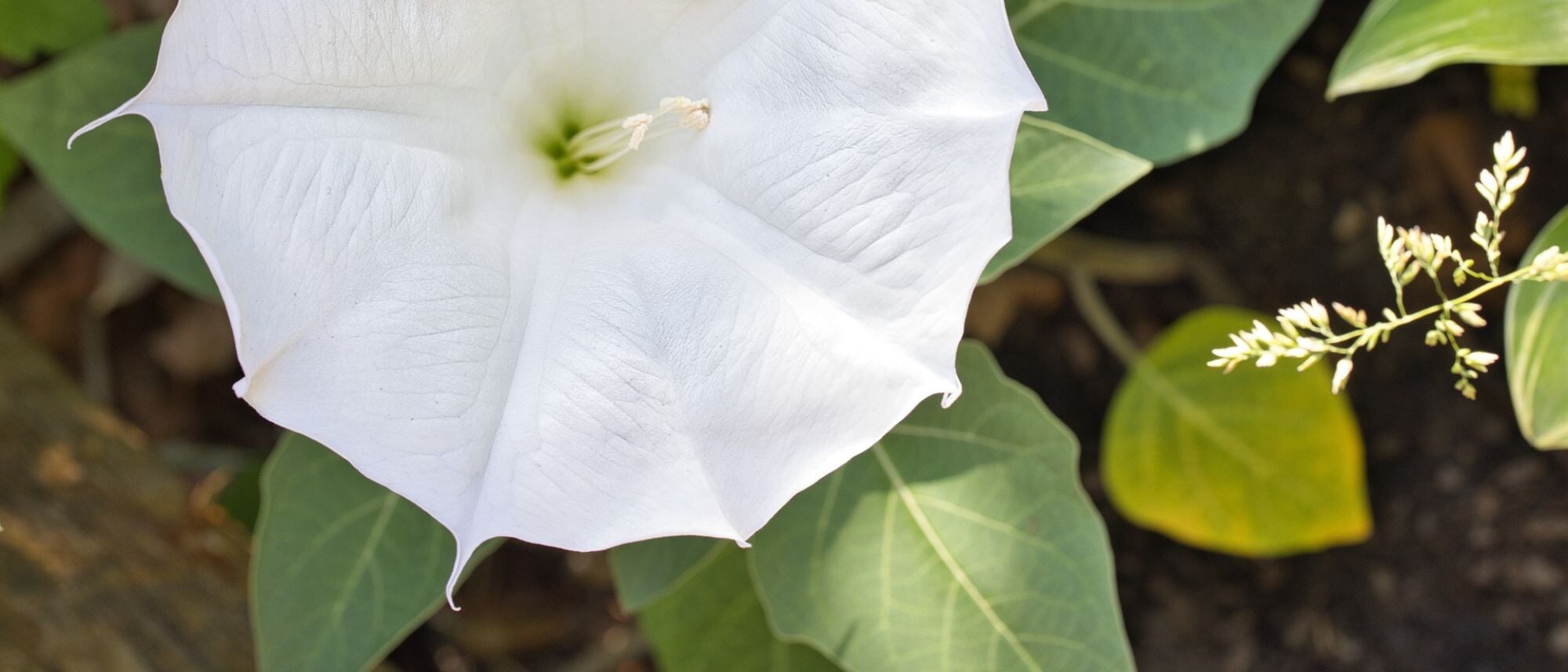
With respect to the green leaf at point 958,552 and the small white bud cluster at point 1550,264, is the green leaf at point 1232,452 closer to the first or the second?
the green leaf at point 958,552

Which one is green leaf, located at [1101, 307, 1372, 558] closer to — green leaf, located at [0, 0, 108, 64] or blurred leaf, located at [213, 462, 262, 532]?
blurred leaf, located at [213, 462, 262, 532]

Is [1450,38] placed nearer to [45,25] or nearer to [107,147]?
[107,147]

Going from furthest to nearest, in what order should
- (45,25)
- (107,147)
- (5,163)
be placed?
(5,163) → (45,25) → (107,147)

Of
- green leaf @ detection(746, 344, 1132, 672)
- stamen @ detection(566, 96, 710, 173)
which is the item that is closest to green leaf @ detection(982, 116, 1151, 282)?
green leaf @ detection(746, 344, 1132, 672)

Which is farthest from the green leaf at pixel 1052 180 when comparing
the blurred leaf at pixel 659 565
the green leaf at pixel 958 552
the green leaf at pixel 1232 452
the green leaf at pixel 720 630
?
→ the green leaf at pixel 1232 452

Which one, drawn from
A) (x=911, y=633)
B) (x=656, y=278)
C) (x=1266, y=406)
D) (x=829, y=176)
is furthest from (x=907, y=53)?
(x=1266, y=406)

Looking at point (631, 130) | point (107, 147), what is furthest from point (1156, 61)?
point (107, 147)

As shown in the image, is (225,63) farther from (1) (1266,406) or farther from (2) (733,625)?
(1) (1266,406)
